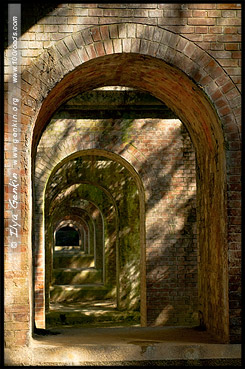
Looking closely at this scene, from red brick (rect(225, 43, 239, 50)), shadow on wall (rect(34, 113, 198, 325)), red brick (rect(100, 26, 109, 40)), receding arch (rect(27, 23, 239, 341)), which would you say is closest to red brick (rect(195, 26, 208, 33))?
Answer: red brick (rect(225, 43, 239, 50))

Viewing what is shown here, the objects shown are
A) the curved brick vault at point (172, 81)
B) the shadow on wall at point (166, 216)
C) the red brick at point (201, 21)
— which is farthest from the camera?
the shadow on wall at point (166, 216)

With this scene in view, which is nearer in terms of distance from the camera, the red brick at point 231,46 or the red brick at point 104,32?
the red brick at point 104,32

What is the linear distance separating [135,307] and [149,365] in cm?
983

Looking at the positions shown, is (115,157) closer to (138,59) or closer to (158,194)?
(158,194)

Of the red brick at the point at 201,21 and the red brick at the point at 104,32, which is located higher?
the red brick at the point at 201,21

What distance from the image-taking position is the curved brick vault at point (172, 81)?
5.20 metres

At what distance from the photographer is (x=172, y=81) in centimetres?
581

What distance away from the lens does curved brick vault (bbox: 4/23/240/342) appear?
5.20m

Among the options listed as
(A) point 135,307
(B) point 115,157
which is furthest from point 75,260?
(B) point 115,157

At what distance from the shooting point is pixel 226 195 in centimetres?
534

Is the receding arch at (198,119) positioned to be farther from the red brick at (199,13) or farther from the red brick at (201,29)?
the red brick at (199,13)

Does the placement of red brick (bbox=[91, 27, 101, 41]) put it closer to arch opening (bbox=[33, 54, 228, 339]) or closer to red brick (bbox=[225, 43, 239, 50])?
arch opening (bbox=[33, 54, 228, 339])

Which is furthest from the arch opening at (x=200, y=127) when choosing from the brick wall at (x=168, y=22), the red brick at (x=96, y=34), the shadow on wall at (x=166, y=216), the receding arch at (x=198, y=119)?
the shadow on wall at (x=166, y=216)

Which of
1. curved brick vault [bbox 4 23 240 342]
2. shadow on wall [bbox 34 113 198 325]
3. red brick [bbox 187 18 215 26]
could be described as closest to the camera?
curved brick vault [bbox 4 23 240 342]
